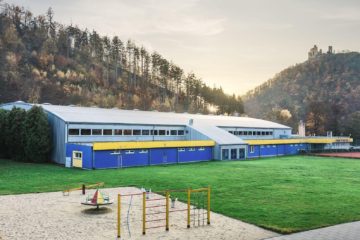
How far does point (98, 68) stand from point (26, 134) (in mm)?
83435

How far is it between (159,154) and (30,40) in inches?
3581

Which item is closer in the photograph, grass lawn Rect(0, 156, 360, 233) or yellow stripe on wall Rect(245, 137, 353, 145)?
grass lawn Rect(0, 156, 360, 233)

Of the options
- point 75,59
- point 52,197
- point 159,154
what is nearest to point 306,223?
point 52,197

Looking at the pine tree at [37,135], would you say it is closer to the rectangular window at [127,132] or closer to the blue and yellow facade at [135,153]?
the blue and yellow facade at [135,153]

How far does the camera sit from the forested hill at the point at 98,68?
110 m

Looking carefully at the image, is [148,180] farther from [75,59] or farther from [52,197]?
[75,59]

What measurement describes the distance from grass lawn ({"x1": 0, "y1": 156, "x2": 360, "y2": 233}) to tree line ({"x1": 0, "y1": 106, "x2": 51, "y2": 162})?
109 inches

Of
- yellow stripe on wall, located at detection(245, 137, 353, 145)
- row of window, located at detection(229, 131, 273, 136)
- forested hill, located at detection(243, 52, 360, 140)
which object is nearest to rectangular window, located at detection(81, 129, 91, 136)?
yellow stripe on wall, located at detection(245, 137, 353, 145)

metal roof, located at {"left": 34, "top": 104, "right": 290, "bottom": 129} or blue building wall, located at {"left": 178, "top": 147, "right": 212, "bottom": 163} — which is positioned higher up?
metal roof, located at {"left": 34, "top": 104, "right": 290, "bottom": 129}

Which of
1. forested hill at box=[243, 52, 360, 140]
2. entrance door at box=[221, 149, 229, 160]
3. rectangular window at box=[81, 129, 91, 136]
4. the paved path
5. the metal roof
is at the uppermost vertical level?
forested hill at box=[243, 52, 360, 140]

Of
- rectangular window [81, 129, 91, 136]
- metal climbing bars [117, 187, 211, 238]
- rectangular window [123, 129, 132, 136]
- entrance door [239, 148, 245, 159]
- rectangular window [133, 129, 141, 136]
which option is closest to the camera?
metal climbing bars [117, 187, 211, 238]

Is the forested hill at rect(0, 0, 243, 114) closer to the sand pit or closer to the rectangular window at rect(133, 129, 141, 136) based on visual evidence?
the rectangular window at rect(133, 129, 141, 136)

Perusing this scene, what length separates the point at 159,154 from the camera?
48.2 m

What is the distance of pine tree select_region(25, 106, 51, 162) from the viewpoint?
45.5 m
